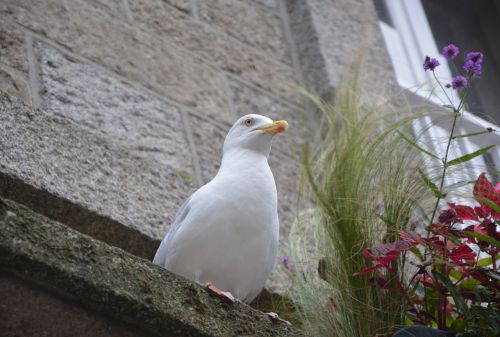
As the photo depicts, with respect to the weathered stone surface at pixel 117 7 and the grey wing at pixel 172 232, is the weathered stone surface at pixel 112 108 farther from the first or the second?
the grey wing at pixel 172 232

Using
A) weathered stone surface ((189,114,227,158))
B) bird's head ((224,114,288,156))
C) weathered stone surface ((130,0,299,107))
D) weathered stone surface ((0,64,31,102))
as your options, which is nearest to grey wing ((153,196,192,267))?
bird's head ((224,114,288,156))

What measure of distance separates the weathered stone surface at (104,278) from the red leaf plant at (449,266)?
1.27 ft

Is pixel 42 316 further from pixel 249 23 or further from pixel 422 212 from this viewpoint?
pixel 249 23

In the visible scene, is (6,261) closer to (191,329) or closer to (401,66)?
(191,329)

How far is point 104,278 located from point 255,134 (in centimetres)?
71

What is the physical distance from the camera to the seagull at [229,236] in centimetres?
167

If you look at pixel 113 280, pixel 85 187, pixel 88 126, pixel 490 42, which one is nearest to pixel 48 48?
pixel 88 126

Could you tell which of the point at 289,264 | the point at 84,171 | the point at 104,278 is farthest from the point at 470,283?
the point at 84,171

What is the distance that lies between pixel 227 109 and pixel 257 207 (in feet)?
3.76

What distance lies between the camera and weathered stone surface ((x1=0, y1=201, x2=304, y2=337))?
4.04ft

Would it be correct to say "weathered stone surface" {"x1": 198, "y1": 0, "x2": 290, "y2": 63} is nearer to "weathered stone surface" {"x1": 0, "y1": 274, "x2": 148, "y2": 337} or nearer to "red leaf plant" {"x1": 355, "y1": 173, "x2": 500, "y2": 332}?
"red leaf plant" {"x1": 355, "y1": 173, "x2": 500, "y2": 332}

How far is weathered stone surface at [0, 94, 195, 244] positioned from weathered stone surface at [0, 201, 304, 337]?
693 millimetres

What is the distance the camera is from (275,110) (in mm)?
2977

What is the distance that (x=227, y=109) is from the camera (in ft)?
9.21
